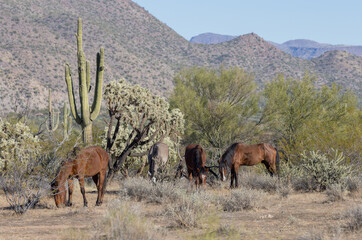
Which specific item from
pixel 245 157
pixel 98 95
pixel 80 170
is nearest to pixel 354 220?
pixel 80 170

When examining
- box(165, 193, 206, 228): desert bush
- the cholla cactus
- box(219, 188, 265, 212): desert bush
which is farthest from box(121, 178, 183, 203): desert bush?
the cholla cactus

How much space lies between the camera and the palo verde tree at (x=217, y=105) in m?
23.1

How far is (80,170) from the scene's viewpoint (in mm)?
10500

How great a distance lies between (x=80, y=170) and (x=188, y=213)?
152 inches

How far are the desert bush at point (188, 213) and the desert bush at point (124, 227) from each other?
3.71ft

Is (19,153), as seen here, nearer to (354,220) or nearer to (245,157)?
(245,157)

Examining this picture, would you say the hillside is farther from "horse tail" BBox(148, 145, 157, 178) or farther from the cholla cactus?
"horse tail" BBox(148, 145, 157, 178)

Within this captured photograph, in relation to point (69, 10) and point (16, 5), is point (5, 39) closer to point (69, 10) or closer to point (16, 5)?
point (16, 5)

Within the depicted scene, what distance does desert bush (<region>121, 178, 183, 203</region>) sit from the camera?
10.6m

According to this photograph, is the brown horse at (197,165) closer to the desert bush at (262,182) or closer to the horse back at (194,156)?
the horse back at (194,156)

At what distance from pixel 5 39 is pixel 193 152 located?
229ft

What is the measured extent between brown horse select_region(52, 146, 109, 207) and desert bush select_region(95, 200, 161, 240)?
3.93 m

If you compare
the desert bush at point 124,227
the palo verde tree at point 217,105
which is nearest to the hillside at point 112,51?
the palo verde tree at point 217,105

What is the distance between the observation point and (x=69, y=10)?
102 metres
